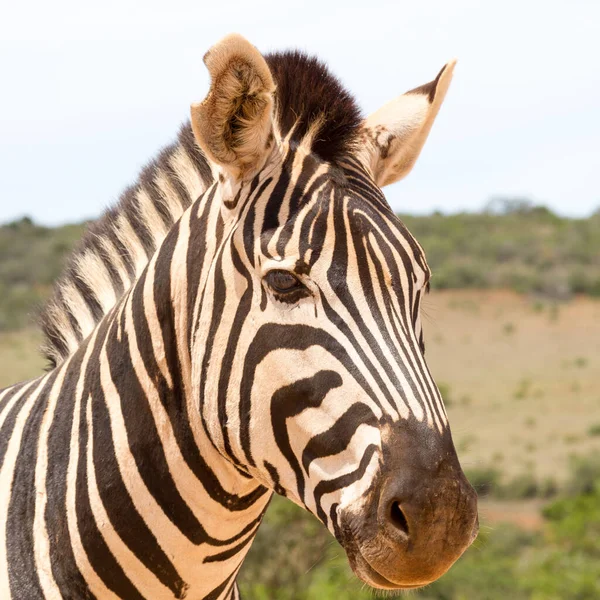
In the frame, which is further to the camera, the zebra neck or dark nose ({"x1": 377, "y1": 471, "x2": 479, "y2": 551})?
the zebra neck

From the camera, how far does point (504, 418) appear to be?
42312mm

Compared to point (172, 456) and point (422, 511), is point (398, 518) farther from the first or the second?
point (172, 456)

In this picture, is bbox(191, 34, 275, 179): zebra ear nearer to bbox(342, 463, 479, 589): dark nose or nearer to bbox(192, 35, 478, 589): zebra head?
bbox(192, 35, 478, 589): zebra head

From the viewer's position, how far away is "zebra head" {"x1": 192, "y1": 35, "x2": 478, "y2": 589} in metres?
2.86

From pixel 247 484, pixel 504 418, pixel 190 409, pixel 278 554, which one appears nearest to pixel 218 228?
pixel 190 409

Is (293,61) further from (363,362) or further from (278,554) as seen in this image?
(278,554)

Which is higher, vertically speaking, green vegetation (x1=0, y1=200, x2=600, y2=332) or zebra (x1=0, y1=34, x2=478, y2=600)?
green vegetation (x1=0, y1=200, x2=600, y2=332)

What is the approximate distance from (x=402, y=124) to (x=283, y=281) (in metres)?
1.09

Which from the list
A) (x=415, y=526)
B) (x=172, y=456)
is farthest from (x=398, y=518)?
(x=172, y=456)

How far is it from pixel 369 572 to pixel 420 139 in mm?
1856

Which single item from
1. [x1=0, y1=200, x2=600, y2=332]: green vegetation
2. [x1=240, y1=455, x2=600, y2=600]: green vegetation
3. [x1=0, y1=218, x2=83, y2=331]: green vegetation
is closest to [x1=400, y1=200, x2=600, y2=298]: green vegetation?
[x1=0, y1=200, x2=600, y2=332]: green vegetation

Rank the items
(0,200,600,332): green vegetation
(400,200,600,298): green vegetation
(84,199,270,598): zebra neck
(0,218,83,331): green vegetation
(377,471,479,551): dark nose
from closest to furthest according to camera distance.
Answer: (377,471,479,551): dark nose < (84,199,270,598): zebra neck < (0,218,83,331): green vegetation < (0,200,600,332): green vegetation < (400,200,600,298): green vegetation

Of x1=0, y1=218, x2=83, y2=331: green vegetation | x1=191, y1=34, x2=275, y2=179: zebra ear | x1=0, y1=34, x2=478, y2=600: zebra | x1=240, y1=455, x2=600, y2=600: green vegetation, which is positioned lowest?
x1=240, y1=455, x2=600, y2=600: green vegetation

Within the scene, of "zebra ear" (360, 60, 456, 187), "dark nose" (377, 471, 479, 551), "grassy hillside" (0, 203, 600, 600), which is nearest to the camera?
"dark nose" (377, 471, 479, 551)
